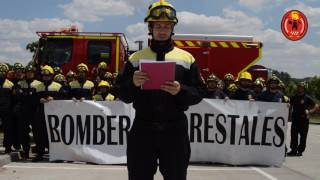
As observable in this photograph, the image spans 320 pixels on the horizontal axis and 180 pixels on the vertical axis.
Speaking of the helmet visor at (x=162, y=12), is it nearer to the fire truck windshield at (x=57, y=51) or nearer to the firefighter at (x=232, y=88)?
the firefighter at (x=232, y=88)

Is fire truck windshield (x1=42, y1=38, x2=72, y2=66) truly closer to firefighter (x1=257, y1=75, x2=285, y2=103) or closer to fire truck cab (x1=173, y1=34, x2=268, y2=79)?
fire truck cab (x1=173, y1=34, x2=268, y2=79)

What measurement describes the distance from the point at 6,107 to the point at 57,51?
3.48 metres

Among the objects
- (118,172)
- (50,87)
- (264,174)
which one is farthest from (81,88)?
(264,174)

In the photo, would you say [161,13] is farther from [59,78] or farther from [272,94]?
[272,94]

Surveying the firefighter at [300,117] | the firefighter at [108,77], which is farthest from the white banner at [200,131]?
the firefighter at [300,117]

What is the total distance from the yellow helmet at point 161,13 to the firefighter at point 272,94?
736 cm

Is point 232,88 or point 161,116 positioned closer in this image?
point 161,116

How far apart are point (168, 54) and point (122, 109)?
6.34 meters

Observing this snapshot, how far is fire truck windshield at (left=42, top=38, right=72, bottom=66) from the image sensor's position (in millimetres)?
14148

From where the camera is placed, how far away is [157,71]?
3.98 metres

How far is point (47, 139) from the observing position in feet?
35.9

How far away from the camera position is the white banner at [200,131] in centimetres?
1049

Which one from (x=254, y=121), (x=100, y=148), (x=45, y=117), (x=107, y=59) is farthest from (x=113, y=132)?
(x=107, y=59)

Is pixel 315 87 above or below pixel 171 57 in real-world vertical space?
below
